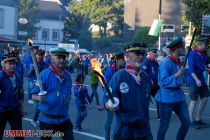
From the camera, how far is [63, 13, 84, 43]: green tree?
69750 millimetres

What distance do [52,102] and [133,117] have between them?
143 centimetres

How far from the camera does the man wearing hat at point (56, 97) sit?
20.0 ft

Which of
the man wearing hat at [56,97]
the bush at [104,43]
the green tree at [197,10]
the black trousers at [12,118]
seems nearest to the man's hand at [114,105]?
the man wearing hat at [56,97]

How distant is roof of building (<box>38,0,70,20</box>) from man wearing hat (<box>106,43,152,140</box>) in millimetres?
75658

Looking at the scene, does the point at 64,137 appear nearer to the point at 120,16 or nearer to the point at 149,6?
the point at 149,6

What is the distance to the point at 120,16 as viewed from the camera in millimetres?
74062

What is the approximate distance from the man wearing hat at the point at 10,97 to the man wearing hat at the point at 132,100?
7.45 ft

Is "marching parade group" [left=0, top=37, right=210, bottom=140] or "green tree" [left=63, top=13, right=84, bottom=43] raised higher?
"green tree" [left=63, top=13, right=84, bottom=43]

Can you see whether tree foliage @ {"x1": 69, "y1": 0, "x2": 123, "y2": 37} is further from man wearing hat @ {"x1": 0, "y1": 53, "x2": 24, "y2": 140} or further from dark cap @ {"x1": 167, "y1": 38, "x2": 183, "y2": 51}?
man wearing hat @ {"x1": 0, "y1": 53, "x2": 24, "y2": 140}

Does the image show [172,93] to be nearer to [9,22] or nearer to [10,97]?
[10,97]

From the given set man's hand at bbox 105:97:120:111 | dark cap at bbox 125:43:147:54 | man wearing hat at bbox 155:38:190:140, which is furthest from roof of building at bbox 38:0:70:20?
man's hand at bbox 105:97:120:111

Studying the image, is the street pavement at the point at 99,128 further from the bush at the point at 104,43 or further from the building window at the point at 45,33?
the building window at the point at 45,33

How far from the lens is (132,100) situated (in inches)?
200

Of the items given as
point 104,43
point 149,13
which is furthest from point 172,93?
point 104,43
